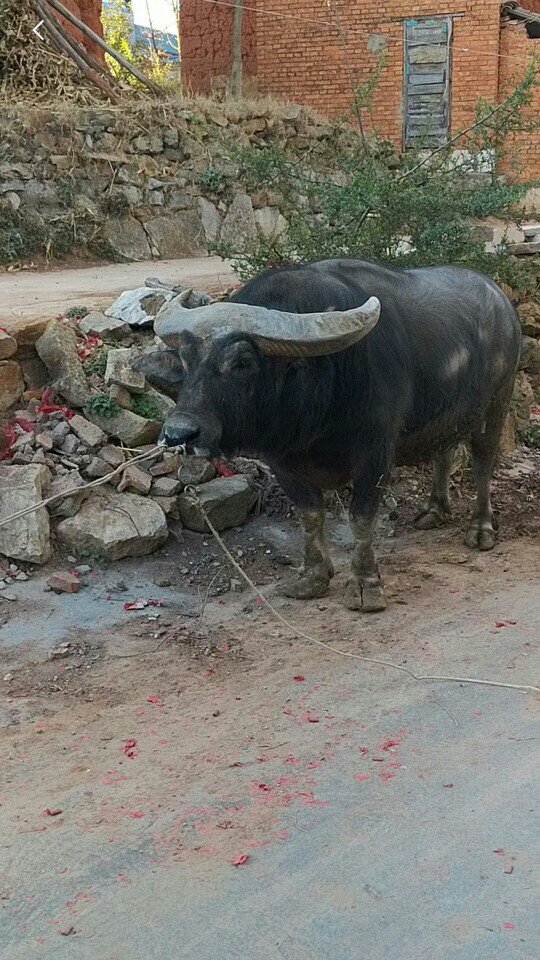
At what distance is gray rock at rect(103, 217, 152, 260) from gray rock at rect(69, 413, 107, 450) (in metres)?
6.89

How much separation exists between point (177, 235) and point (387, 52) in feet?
18.7

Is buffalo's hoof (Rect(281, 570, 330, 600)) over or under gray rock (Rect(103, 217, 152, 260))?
under

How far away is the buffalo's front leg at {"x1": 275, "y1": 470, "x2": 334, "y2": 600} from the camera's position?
223 inches

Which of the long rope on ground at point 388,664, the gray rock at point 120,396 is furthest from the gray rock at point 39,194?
the long rope on ground at point 388,664

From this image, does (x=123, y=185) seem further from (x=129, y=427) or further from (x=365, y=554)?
(x=365, y=554)

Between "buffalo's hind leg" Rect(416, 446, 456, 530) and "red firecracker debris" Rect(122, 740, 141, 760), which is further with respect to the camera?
"buffalo's hind leg" Rect(416, 446, 456, 530)

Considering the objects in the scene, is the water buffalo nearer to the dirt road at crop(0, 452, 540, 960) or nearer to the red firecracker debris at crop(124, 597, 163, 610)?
the dirt road at crop(0, 452, 540, 960)

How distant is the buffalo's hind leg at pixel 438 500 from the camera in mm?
6918

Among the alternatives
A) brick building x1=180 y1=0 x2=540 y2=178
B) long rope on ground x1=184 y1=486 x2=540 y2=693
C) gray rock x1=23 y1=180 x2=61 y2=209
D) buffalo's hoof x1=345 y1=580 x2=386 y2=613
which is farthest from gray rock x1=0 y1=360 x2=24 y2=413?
brick building x1=180 y1=0 x2=540 y2=178

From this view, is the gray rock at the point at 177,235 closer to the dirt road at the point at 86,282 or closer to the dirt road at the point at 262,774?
the dirt road at the point at 86,282

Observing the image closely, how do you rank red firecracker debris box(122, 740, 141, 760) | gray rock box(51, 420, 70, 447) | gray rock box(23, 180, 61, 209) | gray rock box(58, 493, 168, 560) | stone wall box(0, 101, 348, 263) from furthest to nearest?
gray rock box(23, 180, 61, 209) → stone wall box(0, 101, 348, 263) → gray rock box(51, 420, 70, 447) → gray rock box(58, 493, 168, 560) → red firecracker debris box(122, 740, 141, 760)

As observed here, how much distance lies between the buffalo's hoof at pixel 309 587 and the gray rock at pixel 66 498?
139 centimetres

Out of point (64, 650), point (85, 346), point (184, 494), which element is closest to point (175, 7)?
point (85, 346)

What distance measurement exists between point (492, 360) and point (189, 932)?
4.38 meters
